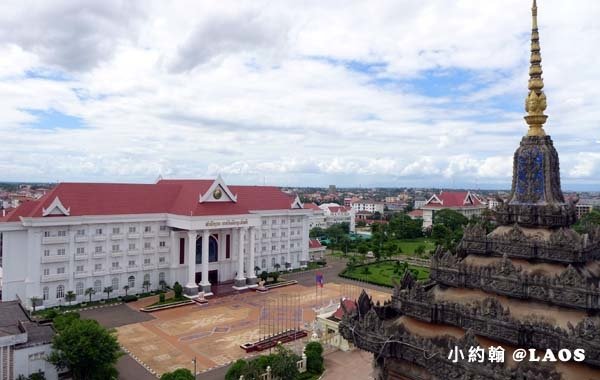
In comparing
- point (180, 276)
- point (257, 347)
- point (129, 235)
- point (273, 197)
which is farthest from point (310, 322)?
point (273, 197)

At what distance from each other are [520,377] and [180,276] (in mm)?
46934

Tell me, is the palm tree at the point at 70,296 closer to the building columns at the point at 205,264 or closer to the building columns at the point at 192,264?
the building columns at the point at 192,264

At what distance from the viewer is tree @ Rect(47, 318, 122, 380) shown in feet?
81.3

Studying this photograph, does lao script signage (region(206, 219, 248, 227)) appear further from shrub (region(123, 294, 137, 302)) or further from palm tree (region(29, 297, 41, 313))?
palm tree (region(29, 297, 41, 313))

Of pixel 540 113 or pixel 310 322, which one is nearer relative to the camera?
pixel 540 113

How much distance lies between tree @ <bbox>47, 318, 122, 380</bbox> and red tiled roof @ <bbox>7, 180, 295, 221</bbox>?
2282cm

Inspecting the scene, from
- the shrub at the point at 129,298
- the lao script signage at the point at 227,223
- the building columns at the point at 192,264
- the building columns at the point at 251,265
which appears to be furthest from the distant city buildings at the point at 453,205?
the shrub at the point at 129,298

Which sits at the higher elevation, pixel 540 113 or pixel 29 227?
pixel 540 113

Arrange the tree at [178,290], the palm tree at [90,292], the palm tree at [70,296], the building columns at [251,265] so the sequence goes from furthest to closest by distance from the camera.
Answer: the building columns at [251,265]
the tree at [178,290]
the palm tree at [90,292]
the palm tree at [70,296]

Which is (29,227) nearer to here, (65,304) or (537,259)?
(65,304)

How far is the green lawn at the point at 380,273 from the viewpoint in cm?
5809

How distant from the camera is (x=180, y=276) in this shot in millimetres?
52781

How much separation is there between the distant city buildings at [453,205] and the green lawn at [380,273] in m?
48.0

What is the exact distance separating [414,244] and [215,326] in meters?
58.5
